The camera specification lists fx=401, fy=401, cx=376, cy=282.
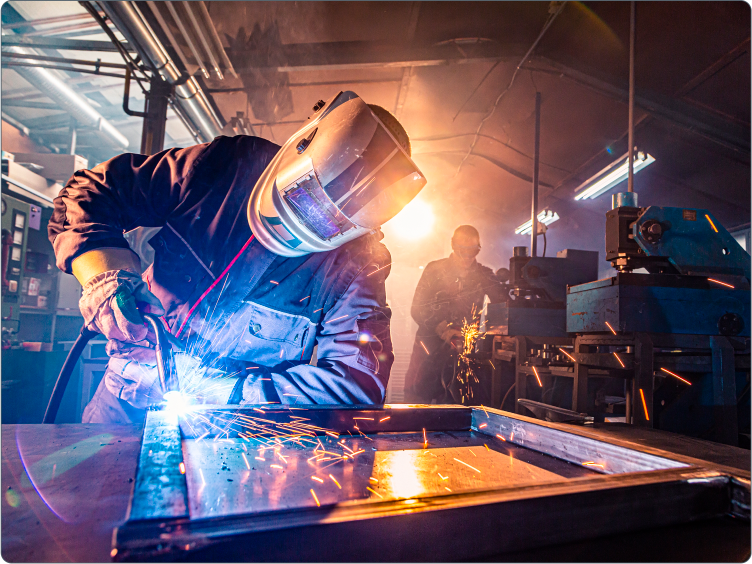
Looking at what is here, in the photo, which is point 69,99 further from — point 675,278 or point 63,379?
point 675,278

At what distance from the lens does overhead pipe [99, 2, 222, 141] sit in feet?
7.55

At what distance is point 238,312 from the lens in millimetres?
1510

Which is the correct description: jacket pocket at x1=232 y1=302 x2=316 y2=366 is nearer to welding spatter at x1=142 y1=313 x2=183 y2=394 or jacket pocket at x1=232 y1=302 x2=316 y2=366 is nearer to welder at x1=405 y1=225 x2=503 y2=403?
welding spatter at x1=142 y1=313 x2=183 y2=394

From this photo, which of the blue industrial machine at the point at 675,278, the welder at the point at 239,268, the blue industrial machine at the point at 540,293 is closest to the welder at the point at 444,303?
the blue industrial machine at the point at 540,293

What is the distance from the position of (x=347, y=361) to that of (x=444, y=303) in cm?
306

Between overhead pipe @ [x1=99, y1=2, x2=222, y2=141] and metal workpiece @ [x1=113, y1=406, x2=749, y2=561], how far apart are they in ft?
8.17

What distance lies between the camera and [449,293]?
4316 millimetres

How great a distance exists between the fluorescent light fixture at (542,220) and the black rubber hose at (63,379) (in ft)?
14.4

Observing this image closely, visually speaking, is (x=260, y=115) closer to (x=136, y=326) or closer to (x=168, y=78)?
(x=168, y=78)

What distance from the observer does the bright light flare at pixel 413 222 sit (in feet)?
21.6

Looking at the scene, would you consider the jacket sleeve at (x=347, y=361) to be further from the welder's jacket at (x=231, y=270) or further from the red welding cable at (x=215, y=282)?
the red welding cable at (x=215, y=282)

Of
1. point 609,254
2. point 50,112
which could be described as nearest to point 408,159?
point 609,254

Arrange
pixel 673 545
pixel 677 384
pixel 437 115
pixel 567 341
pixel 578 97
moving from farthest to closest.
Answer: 1. pixel 437 115
2. pixel 578 97
3. pixel 567 341
4. pixel 677 384
5. pixel 673 545

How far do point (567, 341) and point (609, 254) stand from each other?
114 centimetres
